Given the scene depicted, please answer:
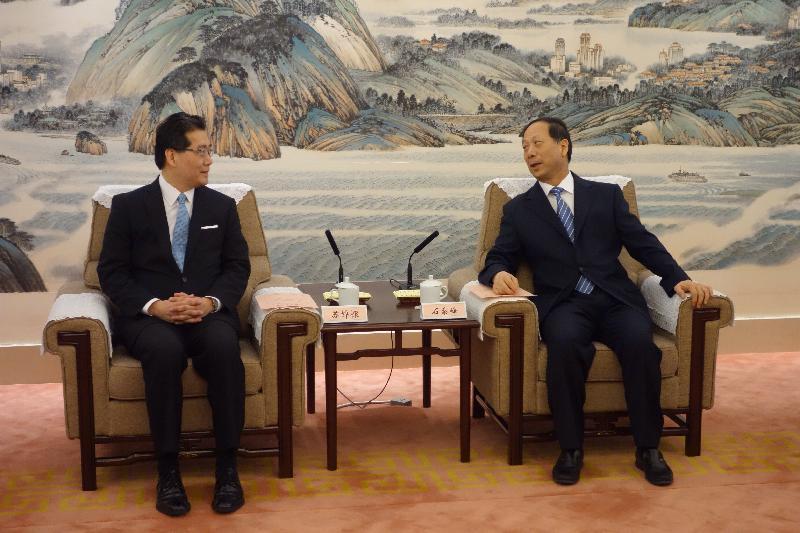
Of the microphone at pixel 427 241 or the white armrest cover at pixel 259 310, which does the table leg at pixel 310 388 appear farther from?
the microphone at pixel 427 241

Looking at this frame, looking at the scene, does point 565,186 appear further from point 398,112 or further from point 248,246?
point 398,112

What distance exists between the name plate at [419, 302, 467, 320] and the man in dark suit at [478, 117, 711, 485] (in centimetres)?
14

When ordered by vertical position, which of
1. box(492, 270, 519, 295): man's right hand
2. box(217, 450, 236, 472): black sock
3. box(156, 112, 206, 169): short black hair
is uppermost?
box(156, 112, 206, 169): short black hair

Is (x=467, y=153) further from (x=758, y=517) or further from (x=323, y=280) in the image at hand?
(x=758, y=517)

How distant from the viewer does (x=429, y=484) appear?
319 centimetres

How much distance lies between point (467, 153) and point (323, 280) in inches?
38.0

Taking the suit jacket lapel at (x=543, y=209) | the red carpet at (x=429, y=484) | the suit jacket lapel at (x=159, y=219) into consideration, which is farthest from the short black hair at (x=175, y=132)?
the suit jacket lapel at (x=543, y=209)

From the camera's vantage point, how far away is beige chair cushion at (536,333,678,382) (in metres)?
3.35

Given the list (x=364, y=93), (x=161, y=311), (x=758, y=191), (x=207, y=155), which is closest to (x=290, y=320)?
(x=161, y=311)

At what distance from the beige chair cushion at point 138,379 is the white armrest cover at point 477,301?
0.77 m

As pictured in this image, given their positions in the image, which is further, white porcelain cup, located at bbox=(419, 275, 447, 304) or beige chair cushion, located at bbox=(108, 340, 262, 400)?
white porcelain cup, located at bbox=(419, 275, 447, 304)

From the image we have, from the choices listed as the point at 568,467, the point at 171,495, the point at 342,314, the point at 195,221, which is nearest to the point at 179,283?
the point at 195,221

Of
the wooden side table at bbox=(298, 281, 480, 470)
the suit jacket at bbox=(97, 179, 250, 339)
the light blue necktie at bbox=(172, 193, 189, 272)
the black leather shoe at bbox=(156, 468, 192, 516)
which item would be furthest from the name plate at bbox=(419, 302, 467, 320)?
the black leather shoe at bbox=(156, 468, 192, 516)

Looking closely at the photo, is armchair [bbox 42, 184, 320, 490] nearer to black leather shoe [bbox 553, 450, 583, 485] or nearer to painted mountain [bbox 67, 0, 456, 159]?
black leather shoe [bbox 553, 450, 583, 485]
